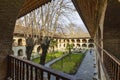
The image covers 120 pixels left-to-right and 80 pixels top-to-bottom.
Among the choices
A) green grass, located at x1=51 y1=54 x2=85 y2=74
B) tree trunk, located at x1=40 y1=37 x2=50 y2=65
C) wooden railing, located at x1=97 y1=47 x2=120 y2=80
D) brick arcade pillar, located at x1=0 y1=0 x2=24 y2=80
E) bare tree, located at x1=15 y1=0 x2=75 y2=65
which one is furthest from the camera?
green grass, located at x1=51 y1=54 x2=85 y2=74

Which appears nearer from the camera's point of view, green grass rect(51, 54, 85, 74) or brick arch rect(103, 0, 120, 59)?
brick arch rect(103, 0, 120, 59)

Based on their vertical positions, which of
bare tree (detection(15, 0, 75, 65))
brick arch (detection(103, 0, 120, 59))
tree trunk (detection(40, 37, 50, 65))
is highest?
bare tree (detection(15, 0, 75, 65))

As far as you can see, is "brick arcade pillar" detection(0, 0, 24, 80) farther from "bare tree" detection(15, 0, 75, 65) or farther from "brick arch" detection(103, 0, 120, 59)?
"bare tree" detection(15, 0, 75, 65)

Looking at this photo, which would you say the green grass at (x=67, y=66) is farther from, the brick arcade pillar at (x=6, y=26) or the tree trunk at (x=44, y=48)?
the brick arcade pillar at (x=6, y=26)

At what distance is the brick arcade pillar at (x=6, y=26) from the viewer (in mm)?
4547

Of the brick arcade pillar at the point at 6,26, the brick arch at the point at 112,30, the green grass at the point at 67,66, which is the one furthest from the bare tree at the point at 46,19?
the brick arcade pillar at the point at 6,26

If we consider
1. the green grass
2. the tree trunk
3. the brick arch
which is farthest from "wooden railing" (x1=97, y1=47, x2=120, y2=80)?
the green grass

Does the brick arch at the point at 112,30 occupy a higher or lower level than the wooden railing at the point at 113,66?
higher

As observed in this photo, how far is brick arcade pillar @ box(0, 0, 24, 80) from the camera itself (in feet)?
14.9

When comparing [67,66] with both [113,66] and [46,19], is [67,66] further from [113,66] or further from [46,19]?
[113,66]

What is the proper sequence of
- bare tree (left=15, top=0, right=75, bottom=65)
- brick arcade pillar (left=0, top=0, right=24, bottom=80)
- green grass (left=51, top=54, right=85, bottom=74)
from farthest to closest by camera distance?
green grass (left=51, top=54, right=85, bottom=74) < bare tree (left=15, top=0, right=75, bottom=65) < brick arcade pillar (left=0, top=0, right=24, bottom=80)

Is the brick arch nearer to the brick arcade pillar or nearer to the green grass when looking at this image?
the brick arcade pillar

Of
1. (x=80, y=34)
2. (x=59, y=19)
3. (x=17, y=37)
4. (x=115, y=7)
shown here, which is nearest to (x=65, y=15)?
(x=59, y=19)

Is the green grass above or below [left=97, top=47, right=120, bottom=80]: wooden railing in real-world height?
below
